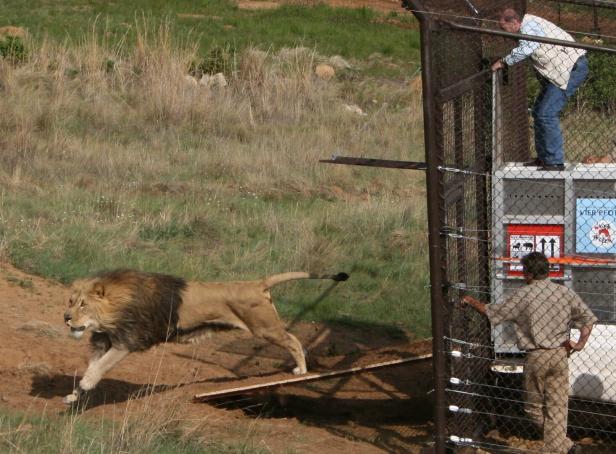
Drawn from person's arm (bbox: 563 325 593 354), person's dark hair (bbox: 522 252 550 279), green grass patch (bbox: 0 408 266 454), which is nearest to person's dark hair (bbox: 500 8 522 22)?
person's dark hair (bbox: 522 252 550 279)

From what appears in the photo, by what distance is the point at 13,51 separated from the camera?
64.3ft

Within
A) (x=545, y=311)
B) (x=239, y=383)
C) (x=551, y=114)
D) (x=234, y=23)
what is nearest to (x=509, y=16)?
(x=551, y=114)

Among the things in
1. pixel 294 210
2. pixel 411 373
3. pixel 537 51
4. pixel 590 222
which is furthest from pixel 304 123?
pixel 590 222

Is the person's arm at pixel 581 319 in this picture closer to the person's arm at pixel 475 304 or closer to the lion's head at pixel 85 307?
the person's arm at pixel 475 304

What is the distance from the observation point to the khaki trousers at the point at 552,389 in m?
6.66

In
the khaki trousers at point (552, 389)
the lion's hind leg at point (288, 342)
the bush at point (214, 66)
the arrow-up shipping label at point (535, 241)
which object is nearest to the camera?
the khaki trousers at point (552, 389)

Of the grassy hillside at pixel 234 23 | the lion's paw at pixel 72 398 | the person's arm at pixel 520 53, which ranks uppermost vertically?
the grassy hillside at pixel 234 23

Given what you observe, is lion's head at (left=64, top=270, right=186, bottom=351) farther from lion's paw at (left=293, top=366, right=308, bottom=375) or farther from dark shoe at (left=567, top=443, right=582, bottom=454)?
dark shoe at (left=567, top=443, right=582, bottom=454)

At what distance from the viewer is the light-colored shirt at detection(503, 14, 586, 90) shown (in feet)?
26.2

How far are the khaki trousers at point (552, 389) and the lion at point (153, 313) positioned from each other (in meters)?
2.69

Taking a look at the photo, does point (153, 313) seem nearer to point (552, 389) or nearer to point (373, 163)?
point (373, 163)

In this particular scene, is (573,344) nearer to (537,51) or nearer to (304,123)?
(537,51)

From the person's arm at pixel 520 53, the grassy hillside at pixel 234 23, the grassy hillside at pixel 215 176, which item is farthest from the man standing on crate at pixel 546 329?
the grassy hillside at pixel 234 23

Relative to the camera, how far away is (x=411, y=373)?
9.51 m
